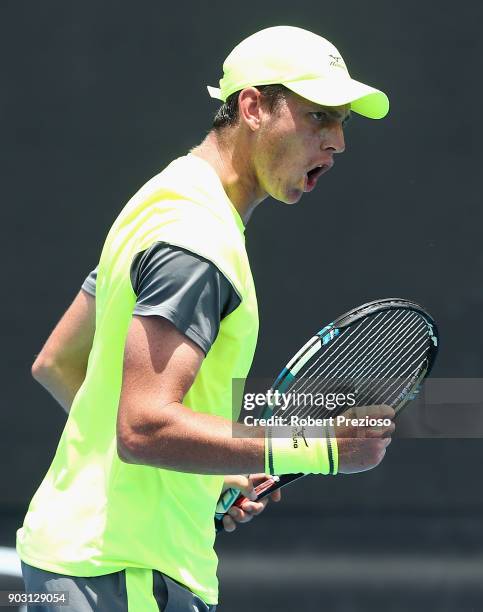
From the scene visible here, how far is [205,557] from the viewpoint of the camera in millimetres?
2008

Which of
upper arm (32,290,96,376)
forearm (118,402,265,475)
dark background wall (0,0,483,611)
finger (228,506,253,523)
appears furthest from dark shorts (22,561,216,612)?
dark background wall (0,0,483,611)

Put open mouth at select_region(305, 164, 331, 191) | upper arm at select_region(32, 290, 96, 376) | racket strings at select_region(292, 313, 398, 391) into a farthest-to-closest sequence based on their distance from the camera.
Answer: racket strings at select_region(292, 313, 398, 391) < upper arm at select_region(32, 290, 96, 376) < open mouth at select_region(305, 164, 331, 191)

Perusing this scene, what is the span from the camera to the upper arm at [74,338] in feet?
7.46

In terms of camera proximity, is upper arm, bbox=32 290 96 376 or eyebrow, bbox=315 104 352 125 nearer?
eyebrow, bbox=315 104 352 125

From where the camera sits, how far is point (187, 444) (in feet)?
5.66

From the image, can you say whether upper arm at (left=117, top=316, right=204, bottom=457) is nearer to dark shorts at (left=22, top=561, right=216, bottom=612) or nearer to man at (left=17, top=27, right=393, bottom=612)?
man at (left=17, top=27, right=393, bottom=612)

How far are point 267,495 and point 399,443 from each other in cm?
211

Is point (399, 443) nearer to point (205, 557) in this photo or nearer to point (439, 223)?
point (439, 223)

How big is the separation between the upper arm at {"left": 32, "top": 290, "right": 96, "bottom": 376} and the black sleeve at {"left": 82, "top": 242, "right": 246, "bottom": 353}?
1.69 ft

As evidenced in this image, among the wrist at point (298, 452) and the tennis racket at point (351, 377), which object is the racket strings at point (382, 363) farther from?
the wrist at point (298, 452)

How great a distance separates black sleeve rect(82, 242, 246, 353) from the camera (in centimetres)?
171

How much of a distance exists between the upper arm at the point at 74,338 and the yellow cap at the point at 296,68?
48cm

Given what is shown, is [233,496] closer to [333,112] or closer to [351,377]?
[351,377]

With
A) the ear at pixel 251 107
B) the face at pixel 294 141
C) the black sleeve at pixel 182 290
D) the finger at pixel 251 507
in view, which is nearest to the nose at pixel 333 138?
the face at pixel 294 141
